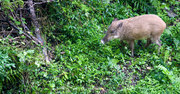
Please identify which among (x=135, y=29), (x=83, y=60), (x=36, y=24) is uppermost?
(x=36, y=24)

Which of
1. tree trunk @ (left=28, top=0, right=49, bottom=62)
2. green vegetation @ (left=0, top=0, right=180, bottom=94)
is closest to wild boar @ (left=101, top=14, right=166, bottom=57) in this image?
green vegetation @ (left=0, top=0, right=180, bottom=94)

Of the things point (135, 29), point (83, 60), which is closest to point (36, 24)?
point (83, 60)

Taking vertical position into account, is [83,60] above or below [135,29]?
below

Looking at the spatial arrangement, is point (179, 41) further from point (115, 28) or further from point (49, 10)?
point (49, 10)

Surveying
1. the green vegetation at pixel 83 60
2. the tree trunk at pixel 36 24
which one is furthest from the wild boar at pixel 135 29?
the tree trunk at pixel 36 24

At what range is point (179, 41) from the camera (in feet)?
22.9

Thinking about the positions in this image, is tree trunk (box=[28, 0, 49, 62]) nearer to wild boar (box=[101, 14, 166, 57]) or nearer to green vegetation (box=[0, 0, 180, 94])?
green vegetation (box=[0, 0, 180, 94])

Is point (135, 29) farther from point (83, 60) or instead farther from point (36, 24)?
point (36, 24)

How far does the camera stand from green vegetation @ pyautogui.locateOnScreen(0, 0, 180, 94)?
434 centimetres

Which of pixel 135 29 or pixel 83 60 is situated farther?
pixel 135 29

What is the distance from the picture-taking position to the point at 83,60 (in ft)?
18.3

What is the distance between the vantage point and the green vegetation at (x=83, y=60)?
4336 mm

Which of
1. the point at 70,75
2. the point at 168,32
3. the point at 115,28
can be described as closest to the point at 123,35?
the point at 115,28

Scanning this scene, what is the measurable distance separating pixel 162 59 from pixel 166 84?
1.08m
